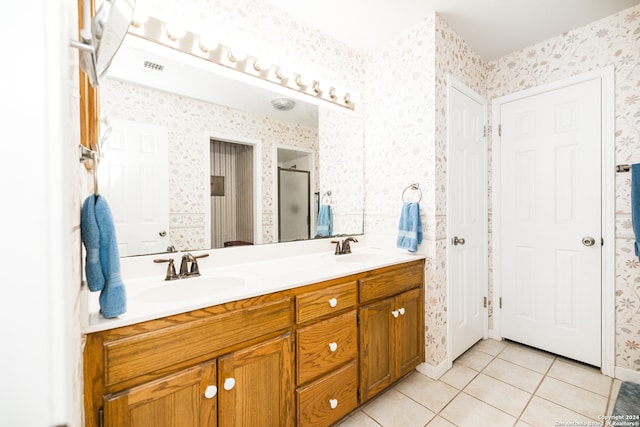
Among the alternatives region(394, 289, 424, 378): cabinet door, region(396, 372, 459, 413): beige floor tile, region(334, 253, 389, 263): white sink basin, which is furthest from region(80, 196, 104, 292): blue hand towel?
region(396, 372, 459, 413): beige floor tile

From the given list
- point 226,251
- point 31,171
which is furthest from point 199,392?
point 31,171

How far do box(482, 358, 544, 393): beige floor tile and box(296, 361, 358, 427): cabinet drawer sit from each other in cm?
116

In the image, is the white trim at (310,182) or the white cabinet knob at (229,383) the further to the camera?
the white trim at (310,182)

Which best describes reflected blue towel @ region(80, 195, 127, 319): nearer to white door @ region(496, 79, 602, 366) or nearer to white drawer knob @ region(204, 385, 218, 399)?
white drawer knob @ region(204, 385, 218, 399)

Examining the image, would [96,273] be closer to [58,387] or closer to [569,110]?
[58,387]

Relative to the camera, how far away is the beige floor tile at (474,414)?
1.48 metres

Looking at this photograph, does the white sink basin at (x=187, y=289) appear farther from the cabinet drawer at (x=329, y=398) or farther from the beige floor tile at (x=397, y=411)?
the beige floor tile at (x=397, y=411)

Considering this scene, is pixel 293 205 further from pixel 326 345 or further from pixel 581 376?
Result: pixel 581 376

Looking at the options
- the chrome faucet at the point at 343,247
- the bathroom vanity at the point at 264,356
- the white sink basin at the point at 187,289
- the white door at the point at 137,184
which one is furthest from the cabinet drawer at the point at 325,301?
the white door at the point at 137,184

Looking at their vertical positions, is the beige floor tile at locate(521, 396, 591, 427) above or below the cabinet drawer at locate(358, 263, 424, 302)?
below

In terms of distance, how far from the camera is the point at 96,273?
0.77 m

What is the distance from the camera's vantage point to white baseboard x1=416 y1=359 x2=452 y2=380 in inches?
Result: 74.0

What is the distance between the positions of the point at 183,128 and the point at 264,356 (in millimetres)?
1197

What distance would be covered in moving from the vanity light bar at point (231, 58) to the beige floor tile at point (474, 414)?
7.17 ft
